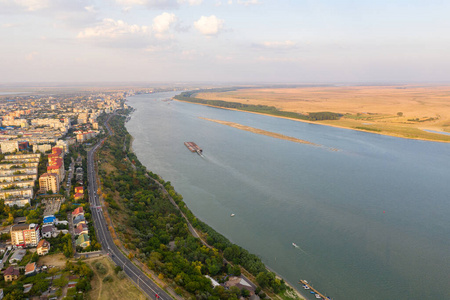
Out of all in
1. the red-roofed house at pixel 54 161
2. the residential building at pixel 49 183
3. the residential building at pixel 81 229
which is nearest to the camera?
the residential building at pixel 81 229

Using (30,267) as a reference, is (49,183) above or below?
above

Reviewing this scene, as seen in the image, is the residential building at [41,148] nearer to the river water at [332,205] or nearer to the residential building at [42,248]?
the river water at [332,205]

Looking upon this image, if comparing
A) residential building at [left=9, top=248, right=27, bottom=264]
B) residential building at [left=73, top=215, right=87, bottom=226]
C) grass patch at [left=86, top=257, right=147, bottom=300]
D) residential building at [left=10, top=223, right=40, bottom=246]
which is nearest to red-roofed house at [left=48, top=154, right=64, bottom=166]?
residential building at [left=73, top=215, right=87, bottom=226]

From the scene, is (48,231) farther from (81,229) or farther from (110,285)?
(110,285)

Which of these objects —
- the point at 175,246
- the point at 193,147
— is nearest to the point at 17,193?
Answer: the point at 175,246

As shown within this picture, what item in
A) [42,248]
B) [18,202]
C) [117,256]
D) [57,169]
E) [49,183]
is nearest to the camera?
[42,248]

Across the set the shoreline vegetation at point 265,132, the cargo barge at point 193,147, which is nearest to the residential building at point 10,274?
the cargo barge at point 193,147

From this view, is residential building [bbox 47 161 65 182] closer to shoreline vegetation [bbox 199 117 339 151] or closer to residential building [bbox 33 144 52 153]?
residential building [bbox 33 144 52 153]
